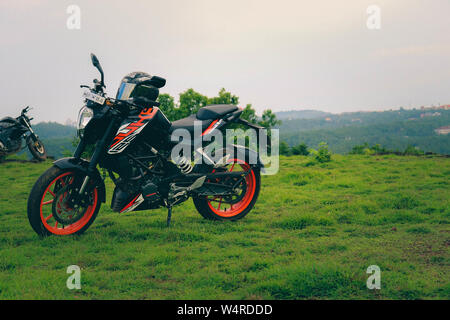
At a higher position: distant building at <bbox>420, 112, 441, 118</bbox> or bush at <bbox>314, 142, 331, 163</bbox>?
distant building at <bbox>420, 112, 441, 118</bbox>

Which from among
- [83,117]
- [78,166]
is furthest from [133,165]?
[83,117]

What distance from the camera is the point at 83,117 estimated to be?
5582 millimetres

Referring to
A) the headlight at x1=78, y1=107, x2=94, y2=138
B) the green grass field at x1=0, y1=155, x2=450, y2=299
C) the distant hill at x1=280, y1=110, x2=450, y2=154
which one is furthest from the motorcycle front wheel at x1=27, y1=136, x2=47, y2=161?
the distant hill at x1=280, y1=110, x2=450, y2=154

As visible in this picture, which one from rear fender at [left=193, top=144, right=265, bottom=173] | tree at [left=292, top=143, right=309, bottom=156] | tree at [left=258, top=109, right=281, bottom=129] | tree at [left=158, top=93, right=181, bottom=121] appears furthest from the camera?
tree at [left=258, top=109, right=281, bottom=129]

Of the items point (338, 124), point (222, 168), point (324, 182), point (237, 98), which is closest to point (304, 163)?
point (324, 182)

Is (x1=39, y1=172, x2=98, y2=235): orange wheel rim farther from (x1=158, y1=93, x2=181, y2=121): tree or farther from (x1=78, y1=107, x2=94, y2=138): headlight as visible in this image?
(x1=158, y1=93, x2=181, y2=121): tree

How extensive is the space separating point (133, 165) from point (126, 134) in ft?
1.69

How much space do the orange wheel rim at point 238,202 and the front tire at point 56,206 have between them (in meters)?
1.95

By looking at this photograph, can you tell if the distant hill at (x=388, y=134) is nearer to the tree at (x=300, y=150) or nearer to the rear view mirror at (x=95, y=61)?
the tree at (x=300, y=150)

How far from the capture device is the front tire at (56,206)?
543cm

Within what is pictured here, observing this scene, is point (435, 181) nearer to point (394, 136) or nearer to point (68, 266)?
point (68, 266)

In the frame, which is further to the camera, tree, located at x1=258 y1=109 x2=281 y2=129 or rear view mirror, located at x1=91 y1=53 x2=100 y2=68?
tree, located at x1=258 y1=109 x2=281 y2=129

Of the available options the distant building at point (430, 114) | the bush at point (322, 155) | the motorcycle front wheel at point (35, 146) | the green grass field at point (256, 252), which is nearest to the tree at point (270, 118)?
the bush at point (322, 155)

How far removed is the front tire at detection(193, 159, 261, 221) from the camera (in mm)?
6691
